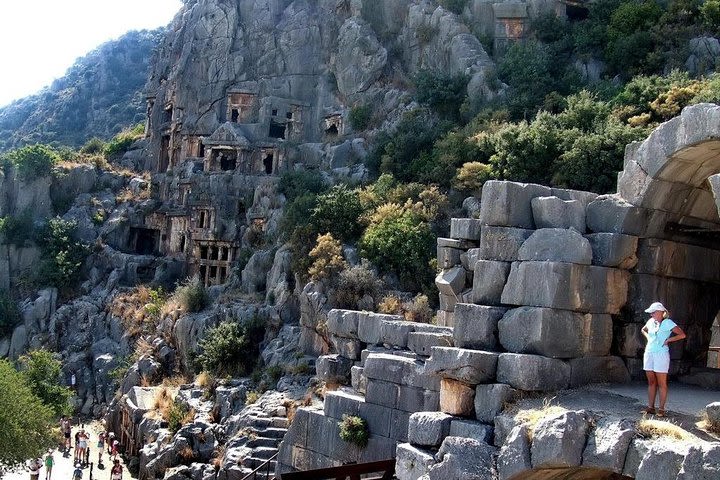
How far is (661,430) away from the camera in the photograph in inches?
307

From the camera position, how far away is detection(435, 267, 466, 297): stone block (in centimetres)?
1440

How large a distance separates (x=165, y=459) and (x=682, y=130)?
695 inches

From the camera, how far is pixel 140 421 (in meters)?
27.2

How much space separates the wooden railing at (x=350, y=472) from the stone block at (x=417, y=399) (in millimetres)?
Result: 1112

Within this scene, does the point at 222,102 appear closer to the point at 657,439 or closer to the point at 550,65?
the point at 550,65

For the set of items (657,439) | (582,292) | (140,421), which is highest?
(582,292)

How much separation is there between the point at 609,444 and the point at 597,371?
7.71 ft

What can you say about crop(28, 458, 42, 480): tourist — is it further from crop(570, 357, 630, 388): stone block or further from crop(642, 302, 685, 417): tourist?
crop(642, 302, 685, 417): tourist

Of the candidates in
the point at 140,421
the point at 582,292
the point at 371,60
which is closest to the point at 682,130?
the point at 582,292

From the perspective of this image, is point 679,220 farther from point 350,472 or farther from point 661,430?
point 350,472

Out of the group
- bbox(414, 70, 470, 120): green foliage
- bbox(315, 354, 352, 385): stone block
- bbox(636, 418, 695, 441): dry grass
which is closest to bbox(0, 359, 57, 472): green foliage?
bbox(315, 354, 352, 385): stone block

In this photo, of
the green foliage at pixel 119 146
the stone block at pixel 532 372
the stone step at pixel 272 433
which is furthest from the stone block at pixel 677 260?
the green foliage at pixel 119 146

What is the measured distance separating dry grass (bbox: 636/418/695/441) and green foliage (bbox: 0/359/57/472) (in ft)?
62.0

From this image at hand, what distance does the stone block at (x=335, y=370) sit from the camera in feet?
50.8
